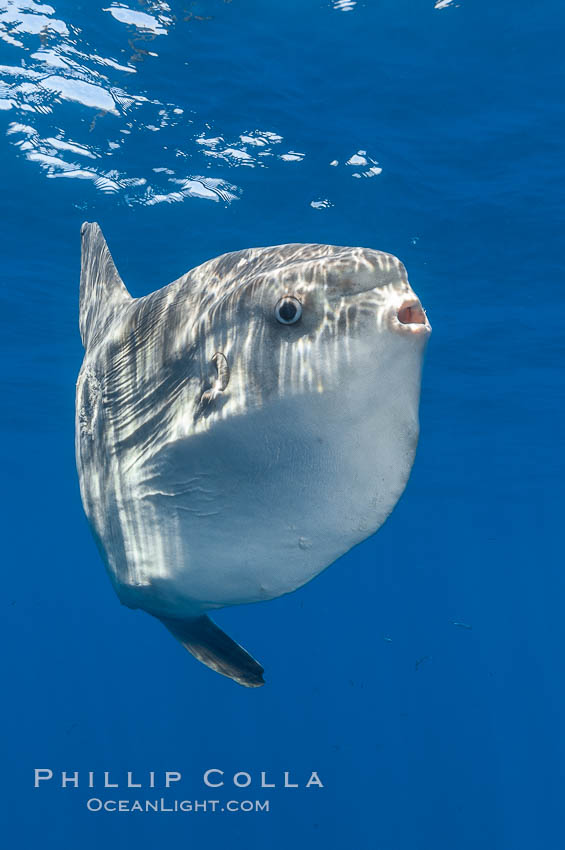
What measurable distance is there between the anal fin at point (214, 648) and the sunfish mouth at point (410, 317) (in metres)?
2.00

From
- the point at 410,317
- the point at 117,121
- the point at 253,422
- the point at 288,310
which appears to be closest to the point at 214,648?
the point at 253,422

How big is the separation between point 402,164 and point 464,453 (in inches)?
874

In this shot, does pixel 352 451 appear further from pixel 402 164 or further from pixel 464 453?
pixel 464 453

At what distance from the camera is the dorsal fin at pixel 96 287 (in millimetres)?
3527

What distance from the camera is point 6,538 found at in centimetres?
7531

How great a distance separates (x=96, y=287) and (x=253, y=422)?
2283mm

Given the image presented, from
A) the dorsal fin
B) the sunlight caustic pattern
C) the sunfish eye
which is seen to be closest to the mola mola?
the sunfish eye

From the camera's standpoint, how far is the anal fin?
3.19 m

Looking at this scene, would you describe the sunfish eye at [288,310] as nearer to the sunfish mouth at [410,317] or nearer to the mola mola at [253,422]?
the mola mola at [253,422]

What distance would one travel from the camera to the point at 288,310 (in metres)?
1.85

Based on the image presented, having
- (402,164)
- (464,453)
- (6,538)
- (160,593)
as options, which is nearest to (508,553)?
(464,453)

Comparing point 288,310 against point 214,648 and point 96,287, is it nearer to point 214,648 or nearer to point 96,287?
point 214,648

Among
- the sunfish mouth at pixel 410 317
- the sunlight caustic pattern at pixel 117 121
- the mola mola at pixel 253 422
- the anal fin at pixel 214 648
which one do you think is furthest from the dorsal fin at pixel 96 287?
the sunlight caustic pattern at pixel 117 121

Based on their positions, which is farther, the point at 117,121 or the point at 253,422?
the point at 117,121
